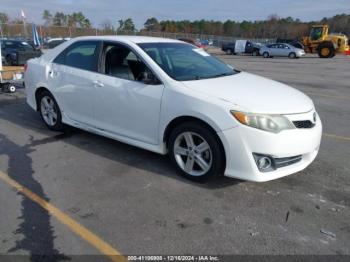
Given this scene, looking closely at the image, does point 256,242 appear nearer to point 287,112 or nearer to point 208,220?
point 208,220

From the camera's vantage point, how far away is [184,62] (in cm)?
469

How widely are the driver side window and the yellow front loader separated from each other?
3405cm

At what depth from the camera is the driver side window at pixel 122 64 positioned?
175 inches

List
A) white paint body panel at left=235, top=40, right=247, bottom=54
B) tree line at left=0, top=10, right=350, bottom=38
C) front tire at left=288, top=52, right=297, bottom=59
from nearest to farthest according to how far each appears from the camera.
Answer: front tire at left=288, top=52, right=297, bottom=59 < white paint body panel at left=235, top=40, right=247, bottom=54 < tree line at left=0, top=10, right=350, bottom=38

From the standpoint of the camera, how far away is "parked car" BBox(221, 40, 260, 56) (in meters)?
39.8

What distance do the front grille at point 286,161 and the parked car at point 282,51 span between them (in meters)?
31.8

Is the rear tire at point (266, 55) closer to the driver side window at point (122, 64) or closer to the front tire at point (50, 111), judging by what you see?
the front tire at point (50, 111)

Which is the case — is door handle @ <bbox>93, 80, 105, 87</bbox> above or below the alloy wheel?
above

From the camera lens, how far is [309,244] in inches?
117

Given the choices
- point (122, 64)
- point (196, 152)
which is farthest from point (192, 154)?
point (122, 64)

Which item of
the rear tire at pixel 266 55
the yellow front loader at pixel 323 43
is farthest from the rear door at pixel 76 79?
the yellow front loader at pixel 323 43

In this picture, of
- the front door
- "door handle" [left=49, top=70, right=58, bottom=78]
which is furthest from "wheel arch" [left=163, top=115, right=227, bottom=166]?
"door handle" [left=49, top=70, right=58, bottom=78]

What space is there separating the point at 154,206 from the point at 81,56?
110 inches

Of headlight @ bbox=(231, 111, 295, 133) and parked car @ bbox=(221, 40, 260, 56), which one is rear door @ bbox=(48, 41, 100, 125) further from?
parked car @ bbox=(221, 40, 260, 56)
